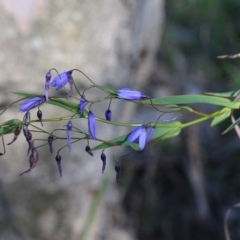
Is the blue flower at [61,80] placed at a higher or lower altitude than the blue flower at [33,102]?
higher

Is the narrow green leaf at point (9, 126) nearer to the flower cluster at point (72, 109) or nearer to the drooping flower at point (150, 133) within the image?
the flower cluster at point (72, 109)

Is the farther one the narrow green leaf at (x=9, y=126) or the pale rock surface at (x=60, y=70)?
the pale rock surface at (x=60, y=70)

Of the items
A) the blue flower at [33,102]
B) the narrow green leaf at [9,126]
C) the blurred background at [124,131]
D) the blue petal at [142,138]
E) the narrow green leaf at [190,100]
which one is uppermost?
the blurred background at [124,131]

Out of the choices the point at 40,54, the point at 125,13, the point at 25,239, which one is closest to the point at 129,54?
the point at 125,13

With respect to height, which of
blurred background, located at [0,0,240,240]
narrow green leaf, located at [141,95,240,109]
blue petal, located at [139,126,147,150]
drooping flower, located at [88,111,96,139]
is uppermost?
blurred background, located at [0,0,240,240]

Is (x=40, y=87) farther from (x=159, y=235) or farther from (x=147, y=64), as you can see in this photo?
(x=159, y=235)

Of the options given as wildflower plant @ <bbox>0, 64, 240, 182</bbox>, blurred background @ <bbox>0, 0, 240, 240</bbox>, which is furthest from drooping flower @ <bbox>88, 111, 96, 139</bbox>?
blurred background @ <bbox>0, 0, 240, 240</bbox>

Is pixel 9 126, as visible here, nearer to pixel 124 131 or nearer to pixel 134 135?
pixel 134 135

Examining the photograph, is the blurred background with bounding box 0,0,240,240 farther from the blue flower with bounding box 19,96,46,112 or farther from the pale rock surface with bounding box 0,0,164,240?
the blue flower with bounding box 19,96,46,112

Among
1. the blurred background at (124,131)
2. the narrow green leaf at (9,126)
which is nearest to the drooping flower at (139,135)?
the narrow green leaf at (9,126)
